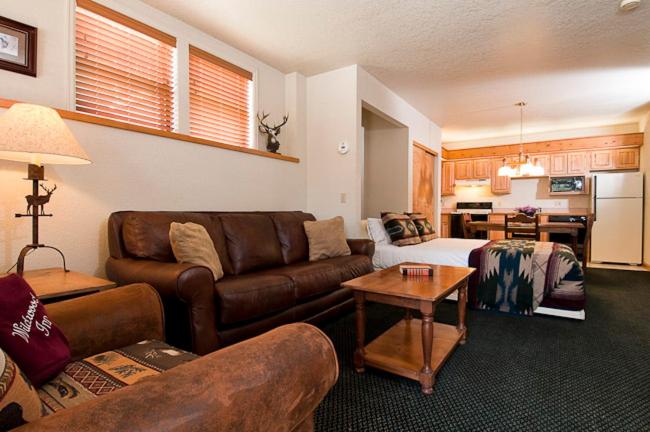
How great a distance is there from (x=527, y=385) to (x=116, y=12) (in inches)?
143

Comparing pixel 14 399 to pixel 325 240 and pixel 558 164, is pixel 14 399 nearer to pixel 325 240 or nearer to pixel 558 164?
pixel 325 240

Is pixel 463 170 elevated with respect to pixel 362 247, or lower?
elevated

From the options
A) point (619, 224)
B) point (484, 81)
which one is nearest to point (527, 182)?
point (619, 224)

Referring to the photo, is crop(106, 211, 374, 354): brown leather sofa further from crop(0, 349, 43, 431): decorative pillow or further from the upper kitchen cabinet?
the upper kitchen cabinet

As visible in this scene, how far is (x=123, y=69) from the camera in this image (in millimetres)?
2594

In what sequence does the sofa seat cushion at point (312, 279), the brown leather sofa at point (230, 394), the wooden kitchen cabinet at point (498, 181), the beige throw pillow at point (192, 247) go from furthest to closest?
1. the wooden kitchen cabinet at point (498, 181)
2. the sofa seat cushion at point (312, 279)
3. the beige throw pillow at point (192, 247)
4. the brown leather sofa at point (230, 394)

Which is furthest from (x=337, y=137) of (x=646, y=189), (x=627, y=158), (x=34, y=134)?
(x=627, y=158)

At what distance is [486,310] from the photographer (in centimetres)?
314

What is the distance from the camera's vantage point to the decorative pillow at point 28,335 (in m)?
0.87

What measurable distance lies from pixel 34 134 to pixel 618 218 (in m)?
7.43

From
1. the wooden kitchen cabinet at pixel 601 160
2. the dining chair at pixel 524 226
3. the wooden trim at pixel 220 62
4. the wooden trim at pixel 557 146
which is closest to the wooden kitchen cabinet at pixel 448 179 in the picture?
the wooden trim at pixel 557 146

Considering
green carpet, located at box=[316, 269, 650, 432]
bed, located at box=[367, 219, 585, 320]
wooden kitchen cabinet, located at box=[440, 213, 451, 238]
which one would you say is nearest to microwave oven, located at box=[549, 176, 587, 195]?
wooden kitchen cabinet, located at box=[440, 213, 451, 238]

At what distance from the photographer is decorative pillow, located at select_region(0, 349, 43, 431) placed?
534 millimetres

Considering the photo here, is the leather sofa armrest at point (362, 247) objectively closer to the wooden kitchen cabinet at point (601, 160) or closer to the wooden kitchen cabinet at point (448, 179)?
the wooden kitchen cabinet at point (448, 179)
